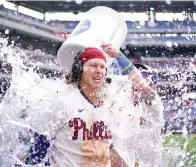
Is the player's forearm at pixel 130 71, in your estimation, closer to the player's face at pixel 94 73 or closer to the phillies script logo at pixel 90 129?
the player's face at pixel 94 73

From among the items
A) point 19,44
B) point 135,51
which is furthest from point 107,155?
point 135,51

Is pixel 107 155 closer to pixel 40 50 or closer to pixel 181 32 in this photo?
pixel 40 50

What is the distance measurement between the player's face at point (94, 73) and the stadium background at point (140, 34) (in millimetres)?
20089

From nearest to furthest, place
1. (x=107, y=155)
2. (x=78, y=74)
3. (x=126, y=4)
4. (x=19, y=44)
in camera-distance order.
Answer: (x=107, y=155) → (x=78, y=74) → (x=19, y=44) → (x=126, y=4)

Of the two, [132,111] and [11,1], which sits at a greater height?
[11,1]

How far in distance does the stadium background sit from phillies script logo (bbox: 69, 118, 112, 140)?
20.2 m

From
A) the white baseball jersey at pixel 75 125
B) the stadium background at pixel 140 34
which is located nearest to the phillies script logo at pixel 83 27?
the white baseball jersey at pixel 75 125

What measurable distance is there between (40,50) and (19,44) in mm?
1313

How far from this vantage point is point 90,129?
2.22 meters

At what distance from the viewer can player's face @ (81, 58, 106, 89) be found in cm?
229

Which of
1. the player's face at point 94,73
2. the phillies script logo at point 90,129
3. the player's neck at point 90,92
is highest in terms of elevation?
the player's face at point 94,73

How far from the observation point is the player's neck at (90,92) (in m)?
2.31

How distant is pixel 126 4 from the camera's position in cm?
2536

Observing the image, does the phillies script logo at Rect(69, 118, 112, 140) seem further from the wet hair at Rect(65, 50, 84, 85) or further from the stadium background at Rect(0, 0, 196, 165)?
the stadium background at Rect(0, 0, 196, 165)
